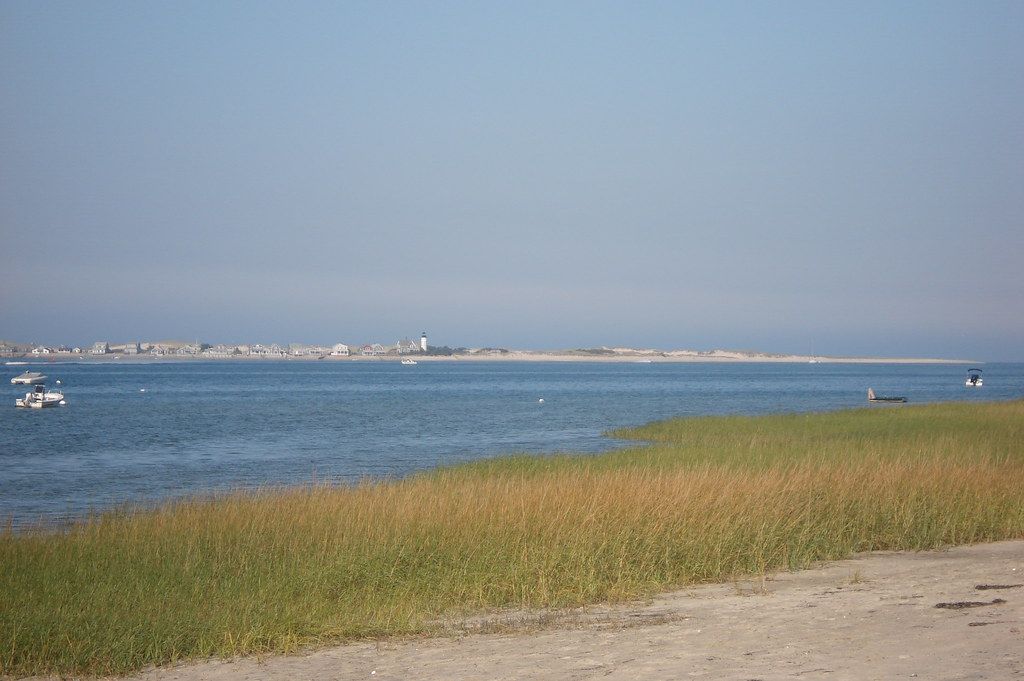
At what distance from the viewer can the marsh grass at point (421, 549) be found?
1020 centimetres

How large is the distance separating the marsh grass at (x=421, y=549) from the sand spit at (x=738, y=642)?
61 cm

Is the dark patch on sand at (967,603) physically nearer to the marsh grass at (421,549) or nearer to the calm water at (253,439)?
the marsh grass at (421,549)

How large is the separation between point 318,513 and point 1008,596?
31.0 ft

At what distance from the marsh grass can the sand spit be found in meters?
0.61

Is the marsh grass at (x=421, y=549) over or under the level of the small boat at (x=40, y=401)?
over

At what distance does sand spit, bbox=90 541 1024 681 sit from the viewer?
8.51 m

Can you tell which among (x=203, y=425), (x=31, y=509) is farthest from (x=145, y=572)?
(x=203, y=425)

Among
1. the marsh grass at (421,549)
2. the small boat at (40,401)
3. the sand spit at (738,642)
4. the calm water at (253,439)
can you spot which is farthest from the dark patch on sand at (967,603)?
the small boat at (40,401)

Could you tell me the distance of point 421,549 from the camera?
1341cm

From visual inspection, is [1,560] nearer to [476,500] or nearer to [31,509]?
[476,500]

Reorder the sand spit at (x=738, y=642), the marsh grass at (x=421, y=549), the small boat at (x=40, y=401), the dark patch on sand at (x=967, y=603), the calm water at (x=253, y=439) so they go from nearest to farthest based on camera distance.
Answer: the sand spit at (x=738, y=642) → the marsh grass at (x=421, y=549) → the dark patch on sand at (x=967, y=603) → the calm water at (x=253, y=439) → the small boat at (x=40, y=401)

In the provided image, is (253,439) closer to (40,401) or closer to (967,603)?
(40,401)

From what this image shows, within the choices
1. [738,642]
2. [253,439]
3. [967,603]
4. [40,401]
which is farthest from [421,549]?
[40,401]

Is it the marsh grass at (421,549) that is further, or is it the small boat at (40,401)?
the small boat at (40,401)
